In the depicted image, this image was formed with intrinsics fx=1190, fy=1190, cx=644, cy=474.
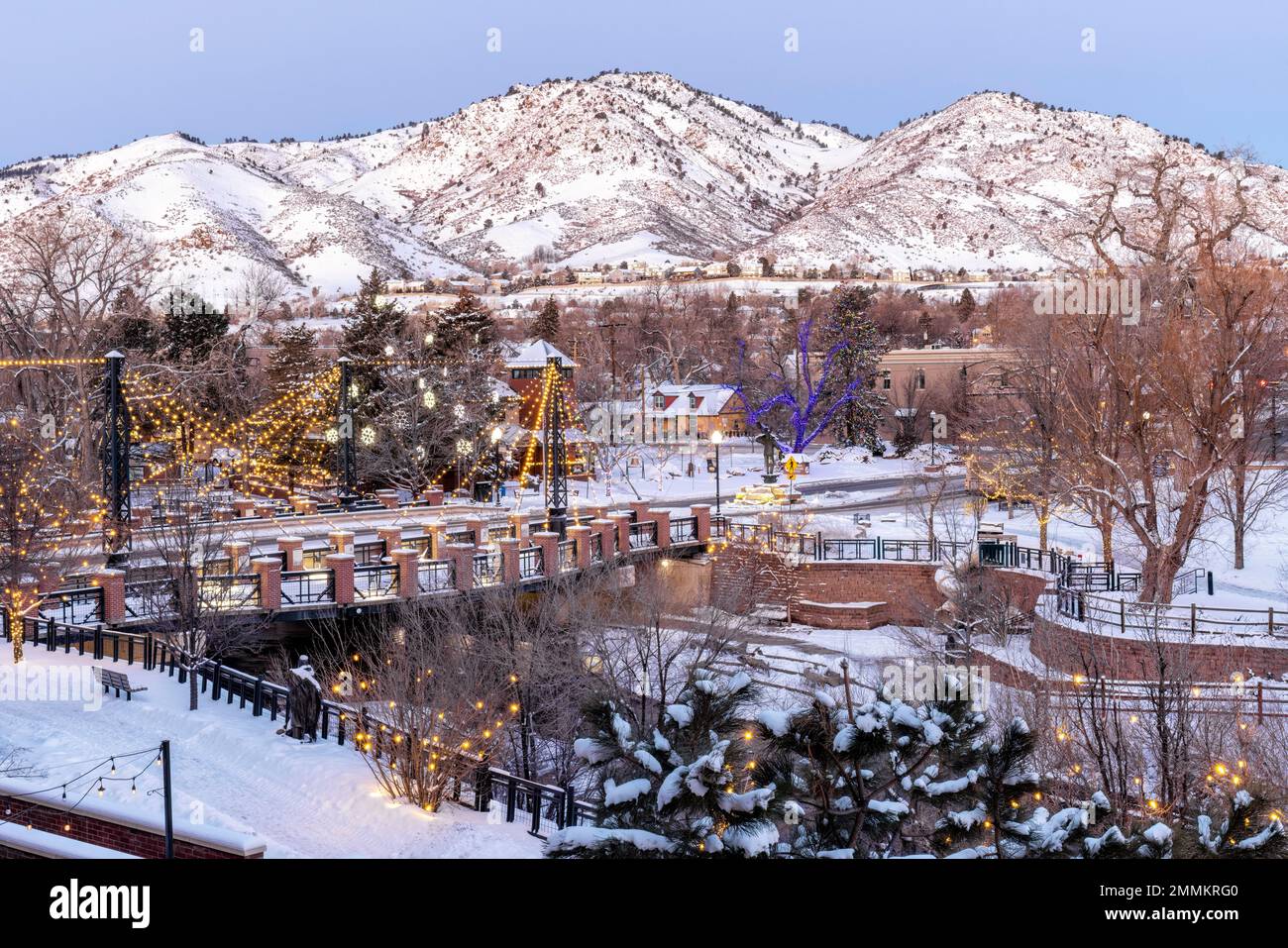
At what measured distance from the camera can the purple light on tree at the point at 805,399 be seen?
60006 millimetres

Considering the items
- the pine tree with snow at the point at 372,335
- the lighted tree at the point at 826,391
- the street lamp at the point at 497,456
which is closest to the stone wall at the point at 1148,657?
the street lamp at the point at 497,456

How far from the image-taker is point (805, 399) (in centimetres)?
7031

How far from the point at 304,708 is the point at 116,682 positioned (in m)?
3.28

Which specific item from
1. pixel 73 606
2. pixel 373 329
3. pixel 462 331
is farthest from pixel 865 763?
pixel 462 331

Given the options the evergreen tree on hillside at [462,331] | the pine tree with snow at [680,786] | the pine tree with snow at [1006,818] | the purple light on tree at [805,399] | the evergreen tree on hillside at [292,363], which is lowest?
the pine tree with snow at [1006,818]

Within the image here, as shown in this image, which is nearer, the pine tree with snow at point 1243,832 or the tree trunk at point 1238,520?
the pine tree with snow at point 1243,832

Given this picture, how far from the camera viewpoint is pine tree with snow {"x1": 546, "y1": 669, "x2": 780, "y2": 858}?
5816 mm

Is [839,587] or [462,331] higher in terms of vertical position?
[462,331]

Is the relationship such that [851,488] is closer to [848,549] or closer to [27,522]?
[848,549]

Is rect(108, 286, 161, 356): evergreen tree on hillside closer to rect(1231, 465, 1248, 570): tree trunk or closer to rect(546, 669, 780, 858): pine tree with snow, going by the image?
rect(1231, 465, 1248, 570): tree trunk

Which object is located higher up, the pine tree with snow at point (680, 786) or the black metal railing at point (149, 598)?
the pine tree with snow at point (680, 786)

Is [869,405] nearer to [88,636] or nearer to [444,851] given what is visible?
[88,636]

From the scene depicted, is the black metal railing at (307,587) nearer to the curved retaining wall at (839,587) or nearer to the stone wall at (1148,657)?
the curved retaining wall at (839,587)
